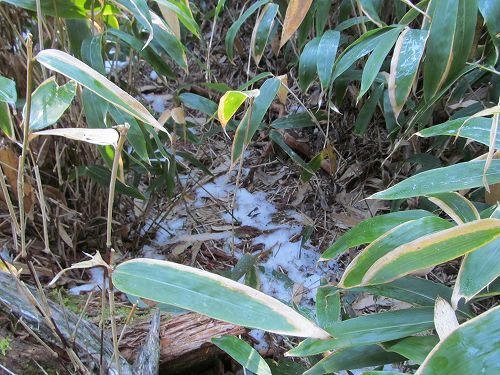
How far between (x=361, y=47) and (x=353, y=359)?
1.61 ft

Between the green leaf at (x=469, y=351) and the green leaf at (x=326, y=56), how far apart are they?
0.51 meters

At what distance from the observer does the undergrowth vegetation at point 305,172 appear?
0.41 m

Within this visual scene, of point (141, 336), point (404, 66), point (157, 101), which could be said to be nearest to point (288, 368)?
point (141, 336)

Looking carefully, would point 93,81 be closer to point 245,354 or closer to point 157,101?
point 245,354

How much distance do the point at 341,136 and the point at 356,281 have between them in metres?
0.84

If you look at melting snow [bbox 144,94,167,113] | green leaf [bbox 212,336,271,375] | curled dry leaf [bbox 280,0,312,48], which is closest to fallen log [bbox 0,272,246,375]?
green leaf [bbox 212,336,271,375]

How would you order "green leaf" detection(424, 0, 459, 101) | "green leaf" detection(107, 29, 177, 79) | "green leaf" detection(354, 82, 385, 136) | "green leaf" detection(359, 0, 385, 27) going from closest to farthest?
"green leaf" detection(424, 0, 459, 101) → "green leaf" detection(359, 0, 385, 27) → "green leaf" detection(107, 29, 177, 79) → "green leaf" detection(354, 82, 385, 136)

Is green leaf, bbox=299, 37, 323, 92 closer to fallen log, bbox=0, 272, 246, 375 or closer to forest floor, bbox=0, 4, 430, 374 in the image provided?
forest floor, bbox=0, 4, 430, 374

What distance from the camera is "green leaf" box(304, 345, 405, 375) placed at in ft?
1.79

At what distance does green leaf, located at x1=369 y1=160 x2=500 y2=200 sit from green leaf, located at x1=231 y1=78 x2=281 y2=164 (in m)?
0.28

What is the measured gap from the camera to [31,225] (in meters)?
1.04

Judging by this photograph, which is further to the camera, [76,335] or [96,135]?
[76,335]

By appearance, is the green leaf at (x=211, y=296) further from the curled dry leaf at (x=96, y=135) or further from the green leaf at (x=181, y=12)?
the green leaf at (x=181, y=12)

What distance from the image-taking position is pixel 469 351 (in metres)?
0.38
